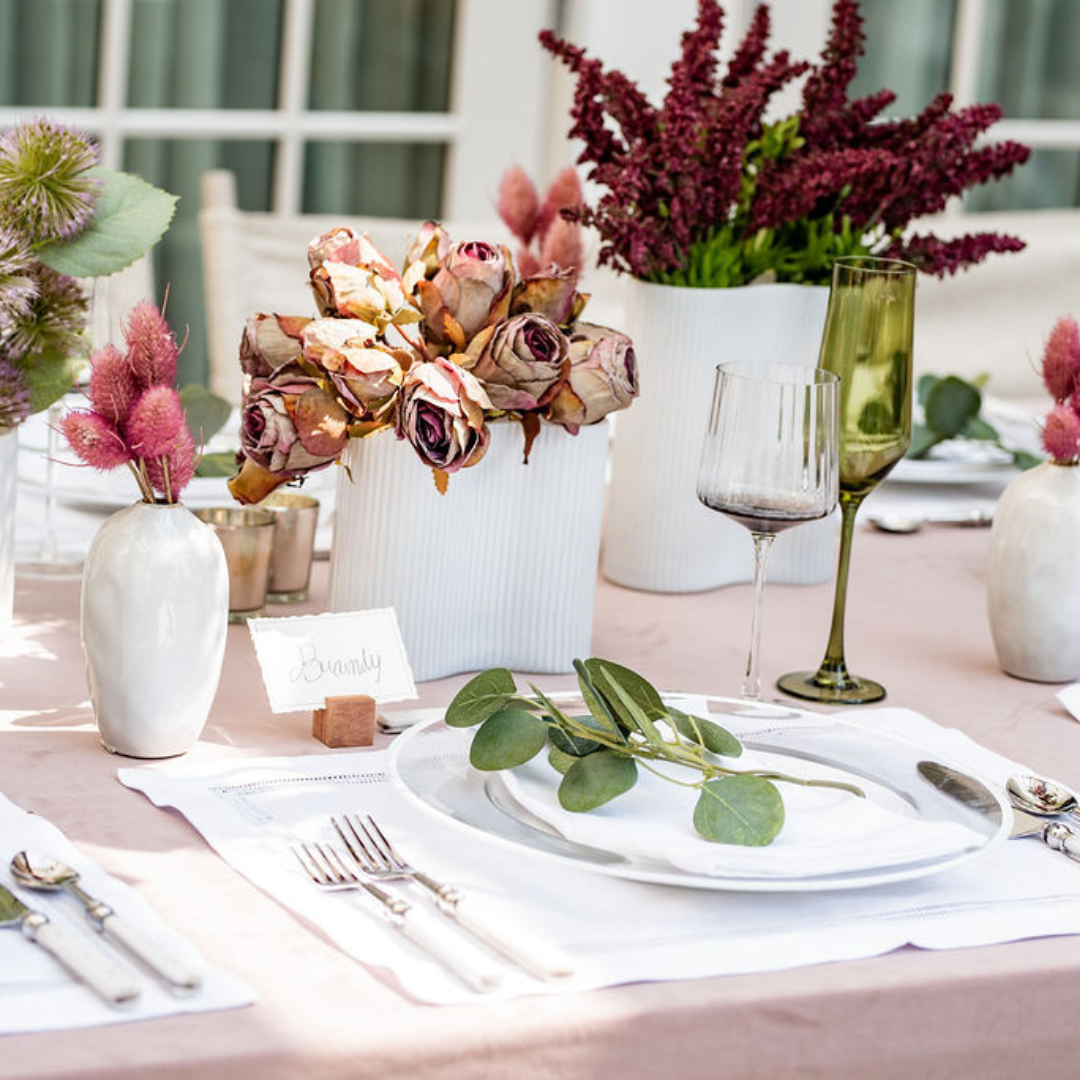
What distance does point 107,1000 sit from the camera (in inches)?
27.2

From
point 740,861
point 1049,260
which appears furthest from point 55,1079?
point 1049,260

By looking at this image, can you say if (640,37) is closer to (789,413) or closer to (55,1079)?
(789,413)

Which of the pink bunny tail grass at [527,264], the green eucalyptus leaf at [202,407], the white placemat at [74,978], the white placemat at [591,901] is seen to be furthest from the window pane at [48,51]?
the white placemat at [74,978]

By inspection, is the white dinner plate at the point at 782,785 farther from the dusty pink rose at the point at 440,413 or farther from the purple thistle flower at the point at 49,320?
the purple thistle flower at the point at 49,320

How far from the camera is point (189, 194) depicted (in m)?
2.80

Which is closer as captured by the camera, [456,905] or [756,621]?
[456,905]

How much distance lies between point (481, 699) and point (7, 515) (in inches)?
15.4

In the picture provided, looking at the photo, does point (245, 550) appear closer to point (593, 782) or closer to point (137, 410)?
point (137, 410)

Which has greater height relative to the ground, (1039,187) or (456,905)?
(1039,187)

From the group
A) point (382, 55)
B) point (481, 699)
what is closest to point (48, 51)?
point (382, 55)

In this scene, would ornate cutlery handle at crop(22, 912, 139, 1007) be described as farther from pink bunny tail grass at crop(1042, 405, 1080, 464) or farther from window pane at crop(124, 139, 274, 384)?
window pane at crop(124, 139, 274, 384)

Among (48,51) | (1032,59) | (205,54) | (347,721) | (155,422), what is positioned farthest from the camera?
(1032,59)

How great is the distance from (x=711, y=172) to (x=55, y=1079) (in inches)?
34.3

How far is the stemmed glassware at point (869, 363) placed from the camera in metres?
1.18
